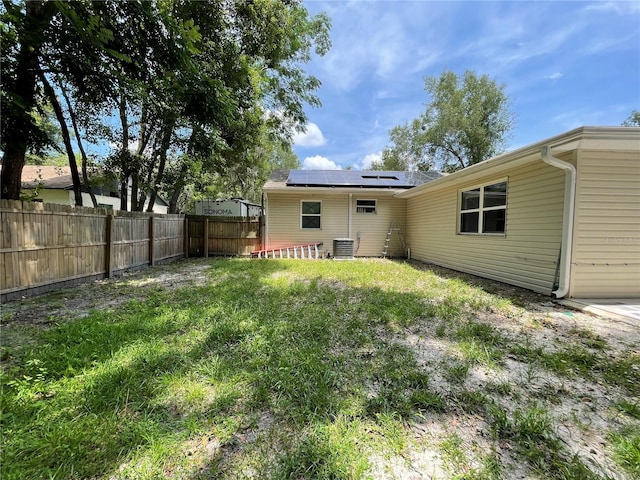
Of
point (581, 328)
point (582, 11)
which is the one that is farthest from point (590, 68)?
point (581, 328)

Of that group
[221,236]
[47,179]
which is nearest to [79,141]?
[221,236]

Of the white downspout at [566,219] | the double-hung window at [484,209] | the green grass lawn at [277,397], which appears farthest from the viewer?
the double-hung window at [484,209]

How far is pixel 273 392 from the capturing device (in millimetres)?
2107

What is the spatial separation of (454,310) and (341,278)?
2750 mm

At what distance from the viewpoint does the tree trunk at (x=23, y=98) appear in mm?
4234

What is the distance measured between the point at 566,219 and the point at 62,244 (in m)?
8.84

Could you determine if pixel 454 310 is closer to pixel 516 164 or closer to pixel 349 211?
pixel 516 164

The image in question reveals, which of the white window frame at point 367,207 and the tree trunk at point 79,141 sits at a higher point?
the tree trunk at point 79,141

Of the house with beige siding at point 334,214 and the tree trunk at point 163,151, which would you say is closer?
the tree trunk at point 163,151

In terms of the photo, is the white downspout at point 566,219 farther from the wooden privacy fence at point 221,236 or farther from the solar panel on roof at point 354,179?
the wooden privacy fence at point 221,236

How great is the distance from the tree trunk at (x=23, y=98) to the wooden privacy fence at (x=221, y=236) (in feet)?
18.0

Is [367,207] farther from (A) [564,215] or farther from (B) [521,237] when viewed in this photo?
(A) [564,215]

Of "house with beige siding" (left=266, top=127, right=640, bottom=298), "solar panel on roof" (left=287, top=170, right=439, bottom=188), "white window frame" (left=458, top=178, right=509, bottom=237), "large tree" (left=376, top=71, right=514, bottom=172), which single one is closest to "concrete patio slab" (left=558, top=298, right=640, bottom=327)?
"house with beige siding" (left=266, top=127, right=640, bottom=298)

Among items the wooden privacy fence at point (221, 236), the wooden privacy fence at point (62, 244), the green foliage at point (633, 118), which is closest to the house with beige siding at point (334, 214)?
the wooden privacy fence at point (221, 236)
